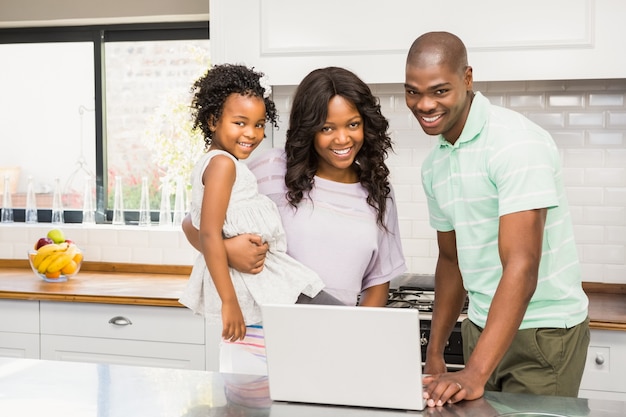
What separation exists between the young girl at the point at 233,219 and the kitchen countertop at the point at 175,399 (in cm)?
42

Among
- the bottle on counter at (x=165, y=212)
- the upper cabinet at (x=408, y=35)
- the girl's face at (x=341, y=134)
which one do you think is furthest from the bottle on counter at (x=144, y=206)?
the girl's face at (x=341, y=134)

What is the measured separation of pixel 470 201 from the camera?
198cm

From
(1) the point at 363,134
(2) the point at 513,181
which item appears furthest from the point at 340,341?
(1) the point at 363,134

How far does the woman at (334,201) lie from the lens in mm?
2223

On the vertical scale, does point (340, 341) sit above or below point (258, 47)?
below

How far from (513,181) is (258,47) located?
1.79 m

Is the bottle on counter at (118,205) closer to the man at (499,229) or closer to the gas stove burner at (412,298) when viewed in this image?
the gas stove burner at (412,298)

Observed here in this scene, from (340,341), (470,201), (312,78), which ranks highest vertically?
(312,78)

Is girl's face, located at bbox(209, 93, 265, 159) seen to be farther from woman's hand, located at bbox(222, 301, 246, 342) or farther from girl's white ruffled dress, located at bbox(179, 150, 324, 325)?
woman's hand, located at bbox(222, 301, 246, 342)

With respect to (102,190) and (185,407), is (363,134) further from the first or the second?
(102,190)

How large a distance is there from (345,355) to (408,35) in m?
1.97

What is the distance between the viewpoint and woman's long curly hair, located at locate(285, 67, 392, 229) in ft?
7.20

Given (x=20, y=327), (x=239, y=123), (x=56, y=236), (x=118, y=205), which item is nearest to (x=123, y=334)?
(x=20, y=327)

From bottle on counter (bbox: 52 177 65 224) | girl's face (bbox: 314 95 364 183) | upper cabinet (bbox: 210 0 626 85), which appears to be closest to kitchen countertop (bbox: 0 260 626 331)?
bottle on counter (bbox: 52 177 65 224)
